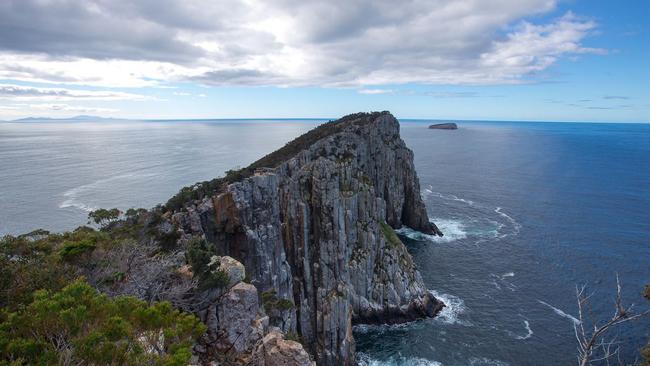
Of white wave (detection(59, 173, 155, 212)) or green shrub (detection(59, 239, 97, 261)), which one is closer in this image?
green shrub (detection(59, 239, 97, 261))

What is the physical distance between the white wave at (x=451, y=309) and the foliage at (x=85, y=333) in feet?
193

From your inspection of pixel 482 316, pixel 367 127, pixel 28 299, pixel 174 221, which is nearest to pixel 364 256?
pixel 482 316

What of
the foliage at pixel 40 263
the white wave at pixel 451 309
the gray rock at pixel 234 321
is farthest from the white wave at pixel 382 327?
the foliage at pixel 40 263

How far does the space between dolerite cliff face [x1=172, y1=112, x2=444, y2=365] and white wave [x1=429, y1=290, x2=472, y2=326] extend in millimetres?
1615

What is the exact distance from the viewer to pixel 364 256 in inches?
2830

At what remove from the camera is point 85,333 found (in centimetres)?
1612

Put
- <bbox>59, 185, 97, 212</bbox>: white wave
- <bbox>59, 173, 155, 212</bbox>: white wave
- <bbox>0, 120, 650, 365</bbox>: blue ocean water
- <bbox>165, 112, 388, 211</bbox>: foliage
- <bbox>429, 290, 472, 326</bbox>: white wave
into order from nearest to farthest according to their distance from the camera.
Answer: <bbox>0, 120, 650, 365</bbox>: blue ocean water
<bbox>165, 112, 388, 211</bbox>: foliage
<bbox>429, 290, 472, 326</bbox>: white wave
<bbox>59, 185, 97, 212</bbox>: white wave
<bbox>59, 173, 155, 212</bbox>: white wave

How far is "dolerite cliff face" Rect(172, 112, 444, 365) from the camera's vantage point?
191ft

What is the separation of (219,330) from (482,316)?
55954 millimetres

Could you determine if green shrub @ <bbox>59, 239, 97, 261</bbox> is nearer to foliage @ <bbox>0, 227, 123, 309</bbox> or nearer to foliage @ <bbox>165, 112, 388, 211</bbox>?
foliage @ <bbox>0, 227, 123, 309</bbox>

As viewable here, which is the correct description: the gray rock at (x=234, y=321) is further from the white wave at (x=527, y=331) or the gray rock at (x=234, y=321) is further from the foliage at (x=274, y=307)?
the white wave at (x=527, y=331)

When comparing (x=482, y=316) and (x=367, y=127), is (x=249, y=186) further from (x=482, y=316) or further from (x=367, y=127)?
(x=367, y=127)

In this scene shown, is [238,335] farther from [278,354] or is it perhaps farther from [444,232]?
[444,232]

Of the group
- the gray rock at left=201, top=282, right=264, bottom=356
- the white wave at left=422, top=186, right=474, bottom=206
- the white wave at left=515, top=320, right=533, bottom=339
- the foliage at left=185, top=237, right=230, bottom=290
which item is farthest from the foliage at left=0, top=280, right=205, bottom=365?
the white wave at left=422, top=186, right=474, bottom=206
